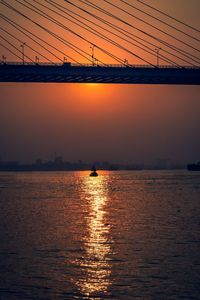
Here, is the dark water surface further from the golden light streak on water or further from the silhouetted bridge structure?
the silhouetted bridge structure

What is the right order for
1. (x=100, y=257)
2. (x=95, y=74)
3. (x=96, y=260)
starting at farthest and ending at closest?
(x=95, y=74)
(x=100, y=257)
(x=96, y=260)

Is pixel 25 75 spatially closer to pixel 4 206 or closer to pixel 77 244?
pixel 4 206

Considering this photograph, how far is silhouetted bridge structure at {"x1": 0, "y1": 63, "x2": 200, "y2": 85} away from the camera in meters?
65.8

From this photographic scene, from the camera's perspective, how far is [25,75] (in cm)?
6619

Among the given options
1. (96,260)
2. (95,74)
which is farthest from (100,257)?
(95,74)

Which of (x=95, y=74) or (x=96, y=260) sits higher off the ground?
(x=95, y=74)

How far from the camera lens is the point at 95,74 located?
6688 cm

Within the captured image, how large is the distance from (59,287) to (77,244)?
26.7 ft

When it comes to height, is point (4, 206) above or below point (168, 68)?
below

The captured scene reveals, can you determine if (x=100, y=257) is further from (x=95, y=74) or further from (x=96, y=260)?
(x=95, y=74)

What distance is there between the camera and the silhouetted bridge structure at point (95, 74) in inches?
2591

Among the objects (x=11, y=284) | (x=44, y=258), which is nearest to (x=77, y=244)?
(x=44, y=258)

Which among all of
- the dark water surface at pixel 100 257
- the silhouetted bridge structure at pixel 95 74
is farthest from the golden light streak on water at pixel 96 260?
the silhouetted bridge structure at pixel 95 74

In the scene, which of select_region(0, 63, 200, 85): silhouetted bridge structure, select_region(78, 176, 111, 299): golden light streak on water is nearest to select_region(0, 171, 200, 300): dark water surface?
select_region(78, 176, 111, 299): golden light streak on water
